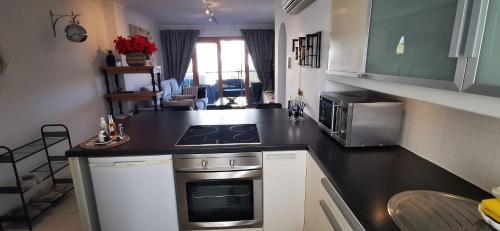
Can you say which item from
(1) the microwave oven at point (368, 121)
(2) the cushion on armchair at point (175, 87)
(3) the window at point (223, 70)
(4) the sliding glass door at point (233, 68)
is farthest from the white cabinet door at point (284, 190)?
(4) the sliding glass door at point (233, 68)

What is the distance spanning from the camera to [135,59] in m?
3.59

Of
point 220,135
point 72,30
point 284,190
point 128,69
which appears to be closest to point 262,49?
point 128,69

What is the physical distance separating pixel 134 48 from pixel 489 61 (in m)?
3.80

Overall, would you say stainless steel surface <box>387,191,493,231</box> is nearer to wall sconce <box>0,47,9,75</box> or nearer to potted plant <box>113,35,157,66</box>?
wall sconce <box>0,47,9,75</box>

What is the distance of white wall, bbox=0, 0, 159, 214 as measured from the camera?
224 cm

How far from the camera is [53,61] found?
283 cm

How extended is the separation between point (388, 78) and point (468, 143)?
48 centimetres

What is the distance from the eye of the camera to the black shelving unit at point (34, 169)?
1.99 meters

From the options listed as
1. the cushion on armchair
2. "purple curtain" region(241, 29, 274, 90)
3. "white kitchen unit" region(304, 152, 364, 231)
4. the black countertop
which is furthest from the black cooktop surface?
"purple curtain" region(241, 29, 274, 90)

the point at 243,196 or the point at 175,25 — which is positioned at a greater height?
the point at 175,25

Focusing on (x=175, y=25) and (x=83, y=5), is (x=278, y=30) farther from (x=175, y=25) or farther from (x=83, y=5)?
(x=175, y=25)

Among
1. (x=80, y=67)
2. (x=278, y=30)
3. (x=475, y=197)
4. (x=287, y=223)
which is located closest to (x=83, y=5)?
(x=80, y=67)

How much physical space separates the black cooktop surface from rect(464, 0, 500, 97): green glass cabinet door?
1193 millimetres

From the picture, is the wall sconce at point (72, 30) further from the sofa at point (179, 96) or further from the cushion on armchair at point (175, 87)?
the cushion on armchair at point (175, 87)
